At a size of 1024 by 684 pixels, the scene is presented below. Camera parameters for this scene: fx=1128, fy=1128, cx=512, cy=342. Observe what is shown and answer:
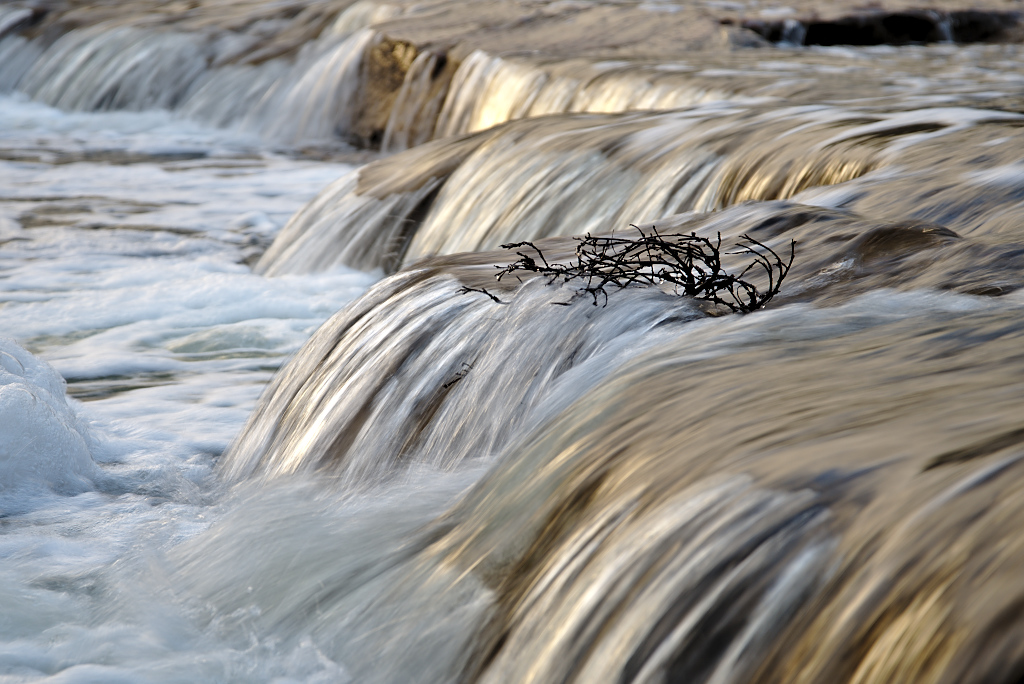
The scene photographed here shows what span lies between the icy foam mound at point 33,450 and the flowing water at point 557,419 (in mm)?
11

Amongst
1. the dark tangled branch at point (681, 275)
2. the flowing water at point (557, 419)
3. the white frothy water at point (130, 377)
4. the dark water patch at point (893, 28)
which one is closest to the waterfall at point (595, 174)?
the flowing water at point (557, 419)

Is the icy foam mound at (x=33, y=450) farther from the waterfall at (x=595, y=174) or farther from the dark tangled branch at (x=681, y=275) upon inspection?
the waterfall at (x=595, y=174)

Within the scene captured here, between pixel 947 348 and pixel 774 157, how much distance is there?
2.80 m

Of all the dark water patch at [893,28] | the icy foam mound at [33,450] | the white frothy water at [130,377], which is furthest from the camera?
the dark water patch at [893,28]

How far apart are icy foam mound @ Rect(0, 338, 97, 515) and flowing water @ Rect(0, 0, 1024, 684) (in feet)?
0.04

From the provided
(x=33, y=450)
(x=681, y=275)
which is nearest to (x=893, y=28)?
(x=681, y=275)

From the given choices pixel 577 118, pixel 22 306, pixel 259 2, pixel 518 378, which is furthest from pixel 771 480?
pixel 259 2

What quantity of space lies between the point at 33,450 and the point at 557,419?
6.56 ft

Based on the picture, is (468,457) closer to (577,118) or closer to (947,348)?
(947,348)

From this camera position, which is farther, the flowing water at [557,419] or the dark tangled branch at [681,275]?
the dark tangled branch at [681,275]

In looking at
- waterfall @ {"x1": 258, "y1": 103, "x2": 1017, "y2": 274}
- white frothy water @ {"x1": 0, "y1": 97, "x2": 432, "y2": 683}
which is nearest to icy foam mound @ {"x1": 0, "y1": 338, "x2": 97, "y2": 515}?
white frothy water @ {"x1": 0, "y1": 97, "x2": 432, "y2": 683}

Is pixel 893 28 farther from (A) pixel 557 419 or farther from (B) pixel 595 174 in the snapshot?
(A) pixel 557 419

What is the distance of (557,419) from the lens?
8.16ft

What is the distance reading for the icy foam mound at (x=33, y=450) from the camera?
3537 millimetres
